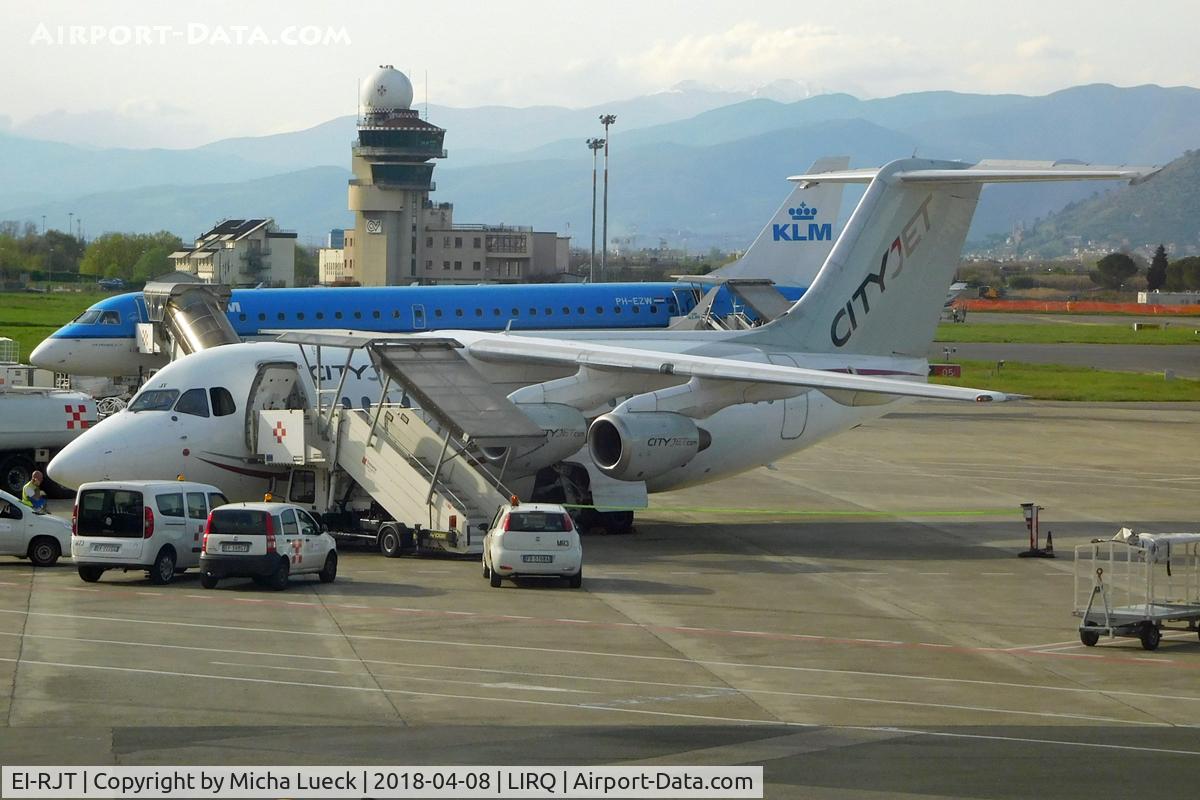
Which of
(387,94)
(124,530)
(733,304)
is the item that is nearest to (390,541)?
(124,530)

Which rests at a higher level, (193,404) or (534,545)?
(193,404)

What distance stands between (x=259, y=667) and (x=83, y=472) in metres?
11.3

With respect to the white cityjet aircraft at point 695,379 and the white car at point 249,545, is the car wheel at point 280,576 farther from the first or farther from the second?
the white cityjet aircraft at point 695,379

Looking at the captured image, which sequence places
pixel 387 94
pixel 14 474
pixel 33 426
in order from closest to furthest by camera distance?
pixel 33 426, pixel 14 474, pixel 387 94

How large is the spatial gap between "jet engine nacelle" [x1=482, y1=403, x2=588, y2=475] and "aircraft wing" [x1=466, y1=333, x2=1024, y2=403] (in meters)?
0.99

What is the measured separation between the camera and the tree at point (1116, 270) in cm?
18512

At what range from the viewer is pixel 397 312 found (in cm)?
5216

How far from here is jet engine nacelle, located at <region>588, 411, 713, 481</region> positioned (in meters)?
30.8

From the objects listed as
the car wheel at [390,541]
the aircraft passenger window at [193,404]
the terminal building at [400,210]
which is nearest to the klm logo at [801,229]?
the aircraft passenger window at [193,404]

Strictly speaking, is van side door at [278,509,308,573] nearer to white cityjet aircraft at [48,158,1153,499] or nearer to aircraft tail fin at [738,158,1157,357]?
white cityjet aircraft at [48,158,1153,499]

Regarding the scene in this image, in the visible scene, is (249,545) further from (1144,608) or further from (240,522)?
(1144,608)

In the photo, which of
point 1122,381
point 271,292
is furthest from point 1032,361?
point 271,292

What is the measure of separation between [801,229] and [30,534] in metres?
40.5

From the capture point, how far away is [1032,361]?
88688 mm
